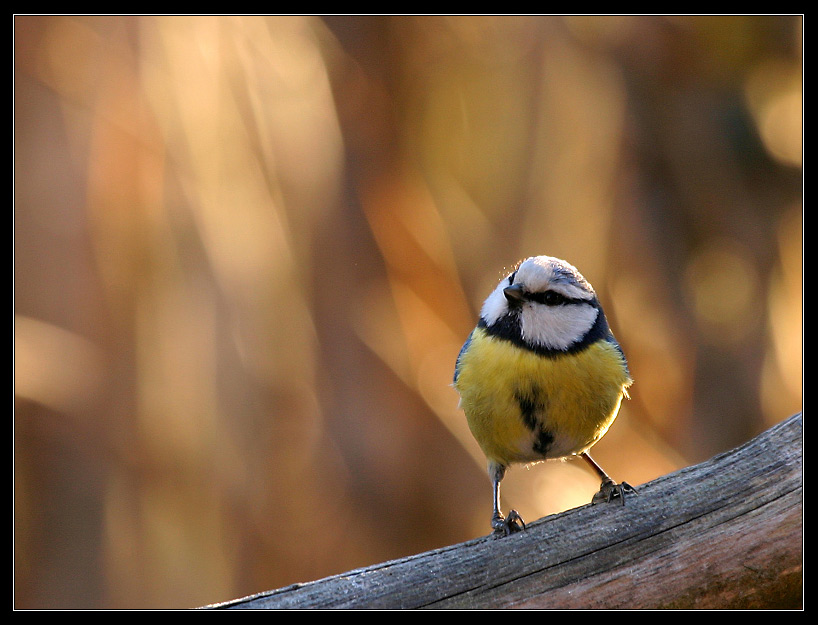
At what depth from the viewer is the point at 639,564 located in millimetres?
1825

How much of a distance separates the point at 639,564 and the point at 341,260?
2.14 m

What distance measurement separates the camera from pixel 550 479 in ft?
11.6

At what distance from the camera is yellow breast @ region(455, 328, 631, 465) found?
7.06 ft

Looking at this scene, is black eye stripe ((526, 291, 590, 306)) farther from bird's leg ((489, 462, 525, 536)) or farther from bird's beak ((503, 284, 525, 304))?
bird's leg ((489, 462, 525, 536))

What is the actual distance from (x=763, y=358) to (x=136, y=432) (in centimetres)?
308

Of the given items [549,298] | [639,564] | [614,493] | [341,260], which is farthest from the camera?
[341,260]

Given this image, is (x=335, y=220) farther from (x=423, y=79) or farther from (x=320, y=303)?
(x=423, y=79)

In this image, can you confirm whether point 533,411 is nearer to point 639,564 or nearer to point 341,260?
point 639,564

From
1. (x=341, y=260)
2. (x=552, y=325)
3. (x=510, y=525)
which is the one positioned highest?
(x=341, y=260)

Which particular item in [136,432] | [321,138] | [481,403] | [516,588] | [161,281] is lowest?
[516,588]

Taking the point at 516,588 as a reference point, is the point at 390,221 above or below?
above

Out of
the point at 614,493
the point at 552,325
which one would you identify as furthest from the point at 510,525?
the point at 552,325

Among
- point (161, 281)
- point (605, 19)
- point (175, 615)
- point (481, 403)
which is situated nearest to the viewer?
point (175, 615)

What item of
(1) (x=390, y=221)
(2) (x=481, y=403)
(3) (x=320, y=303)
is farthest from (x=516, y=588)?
(1) (x=390, y=221)
